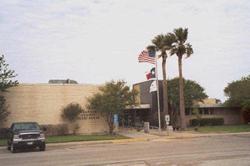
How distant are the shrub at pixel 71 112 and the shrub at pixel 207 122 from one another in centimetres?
1599

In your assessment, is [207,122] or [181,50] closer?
[181,50]

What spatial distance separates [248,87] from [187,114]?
7.69 metres

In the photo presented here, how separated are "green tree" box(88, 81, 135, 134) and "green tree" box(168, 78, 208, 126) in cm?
906

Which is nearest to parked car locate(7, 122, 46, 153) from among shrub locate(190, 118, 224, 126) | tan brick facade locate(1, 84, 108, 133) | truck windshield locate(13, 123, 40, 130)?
truck windshield locate(13, 123, 40, 130)

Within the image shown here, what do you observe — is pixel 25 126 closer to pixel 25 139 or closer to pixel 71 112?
pixel 25 139

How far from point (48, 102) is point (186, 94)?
16.4m

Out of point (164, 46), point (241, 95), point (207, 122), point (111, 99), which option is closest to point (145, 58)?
point (111, 99)

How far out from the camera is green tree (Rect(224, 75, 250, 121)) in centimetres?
5319

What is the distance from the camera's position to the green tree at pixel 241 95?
174 feet

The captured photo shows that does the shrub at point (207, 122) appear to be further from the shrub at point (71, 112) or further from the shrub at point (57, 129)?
the shrub at point (57, 129)

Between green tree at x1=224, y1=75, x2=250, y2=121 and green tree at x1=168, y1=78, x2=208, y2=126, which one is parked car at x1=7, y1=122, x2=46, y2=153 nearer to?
green tree at x1=168, y1=78, x2=208, y2=126

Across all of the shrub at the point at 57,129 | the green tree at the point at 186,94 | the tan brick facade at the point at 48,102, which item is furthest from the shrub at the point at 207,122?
the shrub at the point at 57,129

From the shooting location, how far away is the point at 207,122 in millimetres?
54719

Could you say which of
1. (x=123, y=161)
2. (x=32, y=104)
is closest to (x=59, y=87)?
(x=32, y=104)
